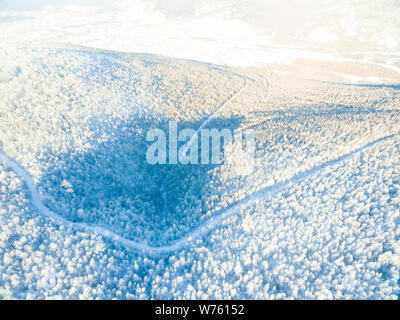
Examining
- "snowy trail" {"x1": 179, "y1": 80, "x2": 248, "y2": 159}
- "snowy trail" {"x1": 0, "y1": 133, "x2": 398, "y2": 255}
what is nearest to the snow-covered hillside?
"snowy trail" {"x1": 0, "y1": 133, "x2": 398, "y2": 255}

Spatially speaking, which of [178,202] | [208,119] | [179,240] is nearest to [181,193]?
[178,202]

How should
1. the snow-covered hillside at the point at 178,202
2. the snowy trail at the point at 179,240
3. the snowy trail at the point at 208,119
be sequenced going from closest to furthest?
the snow-covered hillside at the point at 178,202, the snowy trail at the point at 179,240, the snowy trail at the point at 208,119

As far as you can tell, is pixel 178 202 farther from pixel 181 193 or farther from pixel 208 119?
pixel 208 119

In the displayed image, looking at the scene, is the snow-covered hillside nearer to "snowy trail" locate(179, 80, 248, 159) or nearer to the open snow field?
the open snow field

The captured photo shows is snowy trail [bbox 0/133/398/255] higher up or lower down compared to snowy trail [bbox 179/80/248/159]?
lower down

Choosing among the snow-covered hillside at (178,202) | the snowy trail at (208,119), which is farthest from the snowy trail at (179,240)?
the snowy trail at (208,119)

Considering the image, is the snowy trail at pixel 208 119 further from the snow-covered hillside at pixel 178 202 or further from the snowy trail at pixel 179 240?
the snowy trail at pixel 179 240
